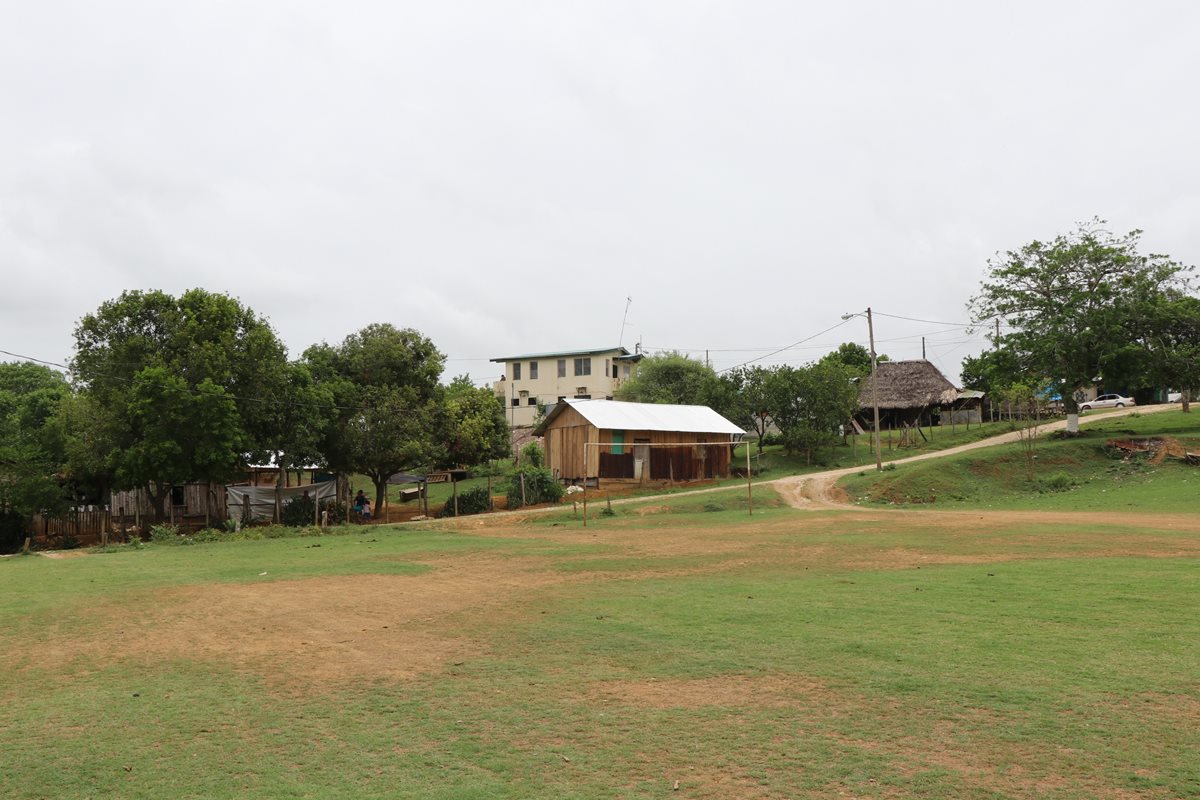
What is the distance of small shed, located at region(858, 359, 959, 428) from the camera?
66.9 metres

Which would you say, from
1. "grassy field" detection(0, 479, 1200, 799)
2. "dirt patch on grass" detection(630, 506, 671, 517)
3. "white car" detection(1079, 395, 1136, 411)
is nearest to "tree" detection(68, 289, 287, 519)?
"grassy field" detection(0, 479, 1200, 799)

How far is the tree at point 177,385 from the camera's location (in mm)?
32906

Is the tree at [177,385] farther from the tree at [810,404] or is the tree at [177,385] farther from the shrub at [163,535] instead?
the tree at [810,404]

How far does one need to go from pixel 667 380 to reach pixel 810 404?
1377cm

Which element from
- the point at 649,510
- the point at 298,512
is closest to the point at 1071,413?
the point at 649,510

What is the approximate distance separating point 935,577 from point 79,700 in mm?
14227

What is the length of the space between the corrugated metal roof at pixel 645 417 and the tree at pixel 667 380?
7.20 meters

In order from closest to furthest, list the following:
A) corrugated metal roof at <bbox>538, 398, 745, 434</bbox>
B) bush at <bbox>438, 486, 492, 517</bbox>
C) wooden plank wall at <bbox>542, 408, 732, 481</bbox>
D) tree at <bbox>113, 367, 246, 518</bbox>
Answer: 1. tree at <bbox>113, 367, 246, 518</bbox>
2. bush at <bbox>438, 486, 492, 517</bbox>
3. corrugated metal roof at <bbox>538, 398, 745, 434</bbox>
4. wooden plank wall at <bbox>542, 408, 732, 481</bbox>

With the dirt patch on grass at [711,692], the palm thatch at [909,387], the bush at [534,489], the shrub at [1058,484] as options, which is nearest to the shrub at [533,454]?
the bush at [534,489]

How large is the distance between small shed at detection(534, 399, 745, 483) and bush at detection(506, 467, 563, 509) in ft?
9.25

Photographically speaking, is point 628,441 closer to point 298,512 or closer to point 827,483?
point 827,483

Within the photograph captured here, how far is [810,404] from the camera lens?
54.9 meters

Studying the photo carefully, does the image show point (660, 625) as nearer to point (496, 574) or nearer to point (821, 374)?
point (496, 574)

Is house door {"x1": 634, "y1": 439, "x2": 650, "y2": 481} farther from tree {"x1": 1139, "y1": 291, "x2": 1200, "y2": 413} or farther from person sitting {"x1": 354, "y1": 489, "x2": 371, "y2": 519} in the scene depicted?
tree {"x1": 1139, "y1": 291, "x2": 1200, "y2": 413}
